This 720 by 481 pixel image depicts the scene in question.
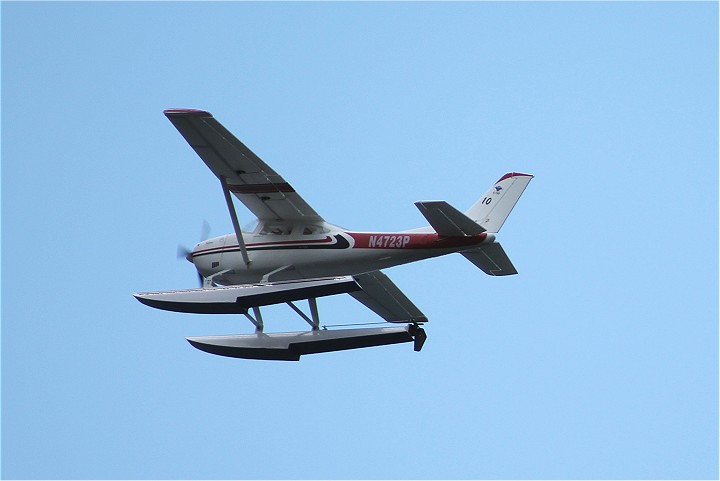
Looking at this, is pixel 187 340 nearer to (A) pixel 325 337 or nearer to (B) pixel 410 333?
(A) pixel 325 337

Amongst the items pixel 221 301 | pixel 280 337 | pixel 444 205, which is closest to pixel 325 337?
pixel 280 337

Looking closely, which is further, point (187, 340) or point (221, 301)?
point (187, 340)

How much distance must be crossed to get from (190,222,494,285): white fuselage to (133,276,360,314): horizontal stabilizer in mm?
736

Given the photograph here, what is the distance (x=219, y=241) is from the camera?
2161cm

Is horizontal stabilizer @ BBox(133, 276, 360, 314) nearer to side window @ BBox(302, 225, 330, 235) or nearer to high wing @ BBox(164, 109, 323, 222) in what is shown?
side window @ BBox(302, 225, 330, 235)

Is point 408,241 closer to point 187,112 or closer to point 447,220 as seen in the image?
point 447,220

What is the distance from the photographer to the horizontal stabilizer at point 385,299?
21.7 meters

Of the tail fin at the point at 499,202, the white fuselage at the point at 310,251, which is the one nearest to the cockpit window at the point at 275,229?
the white fuselage at the point at 310,251

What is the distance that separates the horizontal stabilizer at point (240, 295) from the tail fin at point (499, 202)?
2888 mm

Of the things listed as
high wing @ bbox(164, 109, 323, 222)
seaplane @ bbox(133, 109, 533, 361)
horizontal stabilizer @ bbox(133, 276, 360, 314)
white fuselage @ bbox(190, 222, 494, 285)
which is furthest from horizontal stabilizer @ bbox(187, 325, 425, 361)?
high wing @ bbox(164, 109, 323, 222)

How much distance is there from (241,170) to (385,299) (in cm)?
368

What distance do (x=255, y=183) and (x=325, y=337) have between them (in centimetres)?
284

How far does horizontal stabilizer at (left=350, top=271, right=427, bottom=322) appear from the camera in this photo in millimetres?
21688

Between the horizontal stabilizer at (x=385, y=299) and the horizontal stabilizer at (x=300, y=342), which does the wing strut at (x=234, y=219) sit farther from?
the horizontal stabilizer at (x=385, y=299)
